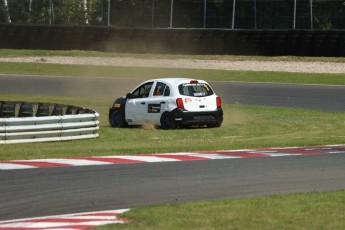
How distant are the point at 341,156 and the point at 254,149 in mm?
1858

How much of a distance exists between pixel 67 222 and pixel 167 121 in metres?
13.7

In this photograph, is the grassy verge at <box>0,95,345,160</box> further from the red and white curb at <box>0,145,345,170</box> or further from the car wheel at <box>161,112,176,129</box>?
the red and white curb at <box>0,145,345,170</box>

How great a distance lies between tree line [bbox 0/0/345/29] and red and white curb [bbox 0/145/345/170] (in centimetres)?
2914

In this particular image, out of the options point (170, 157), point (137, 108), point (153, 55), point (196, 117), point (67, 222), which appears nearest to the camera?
point (67, 222)

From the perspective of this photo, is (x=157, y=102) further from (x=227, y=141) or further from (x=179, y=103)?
(x=227, y=141)

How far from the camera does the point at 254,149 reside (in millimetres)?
17875


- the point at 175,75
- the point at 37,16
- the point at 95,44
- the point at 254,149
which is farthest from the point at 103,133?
the point at 37,16

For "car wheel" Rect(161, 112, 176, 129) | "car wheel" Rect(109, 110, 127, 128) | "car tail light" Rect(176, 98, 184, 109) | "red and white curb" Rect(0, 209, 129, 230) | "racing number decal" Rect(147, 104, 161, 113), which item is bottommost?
"car wheel" Rect(109, 110, 127, 128)

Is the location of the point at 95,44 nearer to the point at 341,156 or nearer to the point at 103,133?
the point at 103,133

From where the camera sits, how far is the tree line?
154ft

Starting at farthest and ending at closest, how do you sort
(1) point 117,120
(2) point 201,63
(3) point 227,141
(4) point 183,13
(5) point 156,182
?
1. (4) point 183,13
2. (2) point 201,63
3. (1) point 117,120
4. (3) point 227,141
5. (5) point 156,182

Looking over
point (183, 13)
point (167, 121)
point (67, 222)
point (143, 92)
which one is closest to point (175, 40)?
point (183, 13)

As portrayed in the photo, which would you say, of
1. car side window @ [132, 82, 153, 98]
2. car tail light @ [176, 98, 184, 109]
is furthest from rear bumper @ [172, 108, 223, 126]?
car side window @ [132, 82, 153, 98]

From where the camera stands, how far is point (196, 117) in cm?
2373
